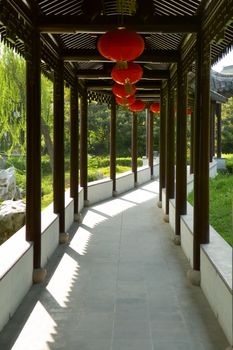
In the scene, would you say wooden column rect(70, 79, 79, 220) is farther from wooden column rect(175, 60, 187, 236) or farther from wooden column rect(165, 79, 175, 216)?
wooden column rect(175, 60, 187, 236)

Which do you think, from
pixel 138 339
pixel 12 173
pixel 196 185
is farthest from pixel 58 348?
pixel 12 173

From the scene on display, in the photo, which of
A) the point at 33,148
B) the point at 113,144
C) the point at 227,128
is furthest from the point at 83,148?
the point at 227,128

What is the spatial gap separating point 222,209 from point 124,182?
18.1 feet

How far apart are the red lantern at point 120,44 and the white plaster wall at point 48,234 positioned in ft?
8.69

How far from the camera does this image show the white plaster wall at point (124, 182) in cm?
1343

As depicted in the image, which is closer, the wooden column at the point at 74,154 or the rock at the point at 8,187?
the wooden column at the point at 74,154

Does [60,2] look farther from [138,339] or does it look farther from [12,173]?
[12,173]

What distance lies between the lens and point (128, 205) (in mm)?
11336

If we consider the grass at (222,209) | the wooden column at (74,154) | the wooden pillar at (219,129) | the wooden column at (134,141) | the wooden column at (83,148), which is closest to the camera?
the grass at (222,209)

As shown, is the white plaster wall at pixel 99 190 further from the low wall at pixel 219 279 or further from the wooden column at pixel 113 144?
the low wall at pixel 219 279

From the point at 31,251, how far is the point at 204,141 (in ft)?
7.55

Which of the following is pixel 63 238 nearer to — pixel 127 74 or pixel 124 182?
pixel 127 74

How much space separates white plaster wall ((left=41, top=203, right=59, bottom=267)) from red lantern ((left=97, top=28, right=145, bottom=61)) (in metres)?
2.65

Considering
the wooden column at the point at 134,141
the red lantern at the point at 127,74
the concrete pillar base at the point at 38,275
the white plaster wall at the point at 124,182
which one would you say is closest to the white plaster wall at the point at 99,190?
the white plaster wall at the point at 124,182
